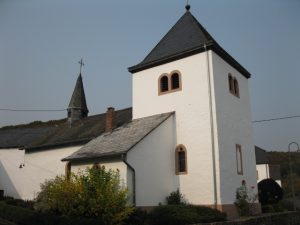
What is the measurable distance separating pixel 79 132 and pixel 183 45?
1007 cm

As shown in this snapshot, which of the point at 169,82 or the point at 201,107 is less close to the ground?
the point at 169,82

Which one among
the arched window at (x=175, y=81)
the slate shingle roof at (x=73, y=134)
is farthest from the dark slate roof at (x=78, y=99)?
the arched window at (x=175, y=81)

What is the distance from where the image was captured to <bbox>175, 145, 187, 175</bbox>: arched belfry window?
19.3 metres

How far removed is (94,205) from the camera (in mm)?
13305

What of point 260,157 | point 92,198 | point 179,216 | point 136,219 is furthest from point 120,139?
point 260,157

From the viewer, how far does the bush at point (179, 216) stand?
13.9 meters

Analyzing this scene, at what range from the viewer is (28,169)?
27047mm

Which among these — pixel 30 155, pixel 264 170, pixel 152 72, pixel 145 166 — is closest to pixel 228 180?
pixel 145 166

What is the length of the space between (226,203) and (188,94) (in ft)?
20.8

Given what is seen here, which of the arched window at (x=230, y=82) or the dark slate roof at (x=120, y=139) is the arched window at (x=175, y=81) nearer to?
the dark slate roof at (x=120, y=139)

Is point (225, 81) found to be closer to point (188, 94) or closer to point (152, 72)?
point (188, 94)

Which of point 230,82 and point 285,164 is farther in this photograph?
point 285,164

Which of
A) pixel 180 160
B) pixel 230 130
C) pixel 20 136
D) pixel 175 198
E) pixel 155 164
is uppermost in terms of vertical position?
pixel 20 136

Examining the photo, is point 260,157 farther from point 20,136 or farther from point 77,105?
point 20,136
